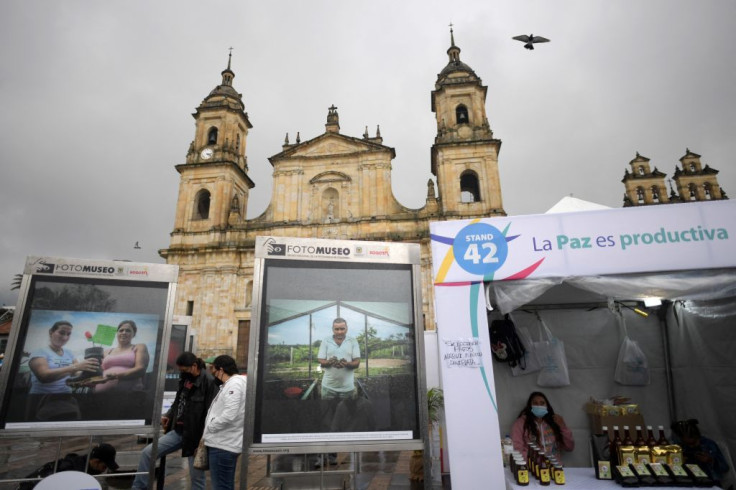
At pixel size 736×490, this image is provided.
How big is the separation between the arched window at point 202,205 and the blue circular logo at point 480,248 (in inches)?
918

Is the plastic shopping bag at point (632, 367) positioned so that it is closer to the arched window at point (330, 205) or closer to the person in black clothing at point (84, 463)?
the person in black clothing at point (84, 463)

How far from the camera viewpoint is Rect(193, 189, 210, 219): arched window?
81.3ft

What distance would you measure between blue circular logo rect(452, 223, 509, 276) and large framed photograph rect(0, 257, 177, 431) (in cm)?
372

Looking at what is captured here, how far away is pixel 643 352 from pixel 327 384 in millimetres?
4971

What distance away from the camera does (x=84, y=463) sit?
4.40 metres

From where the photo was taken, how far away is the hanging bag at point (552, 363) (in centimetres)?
577

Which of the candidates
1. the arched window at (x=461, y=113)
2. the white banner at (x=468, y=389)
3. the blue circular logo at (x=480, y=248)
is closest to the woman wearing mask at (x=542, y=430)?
the white banner at (x=468, y=389)

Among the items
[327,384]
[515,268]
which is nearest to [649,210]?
[515,268]

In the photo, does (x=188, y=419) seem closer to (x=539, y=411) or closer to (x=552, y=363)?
(x=539, y=411)

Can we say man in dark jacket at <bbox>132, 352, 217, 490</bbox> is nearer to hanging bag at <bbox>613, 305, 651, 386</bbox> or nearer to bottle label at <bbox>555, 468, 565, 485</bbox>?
bottle label at <bbox>555, 468, 565, 485</bbox>

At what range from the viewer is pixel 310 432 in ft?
12.9

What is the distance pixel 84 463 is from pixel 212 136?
25.3 m

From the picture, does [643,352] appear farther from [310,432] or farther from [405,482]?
[310,432]

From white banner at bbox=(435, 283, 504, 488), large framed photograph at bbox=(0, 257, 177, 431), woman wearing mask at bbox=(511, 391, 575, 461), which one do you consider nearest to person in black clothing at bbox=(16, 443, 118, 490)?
large framed photograph at bbox=(0, 257, 177, 431)
